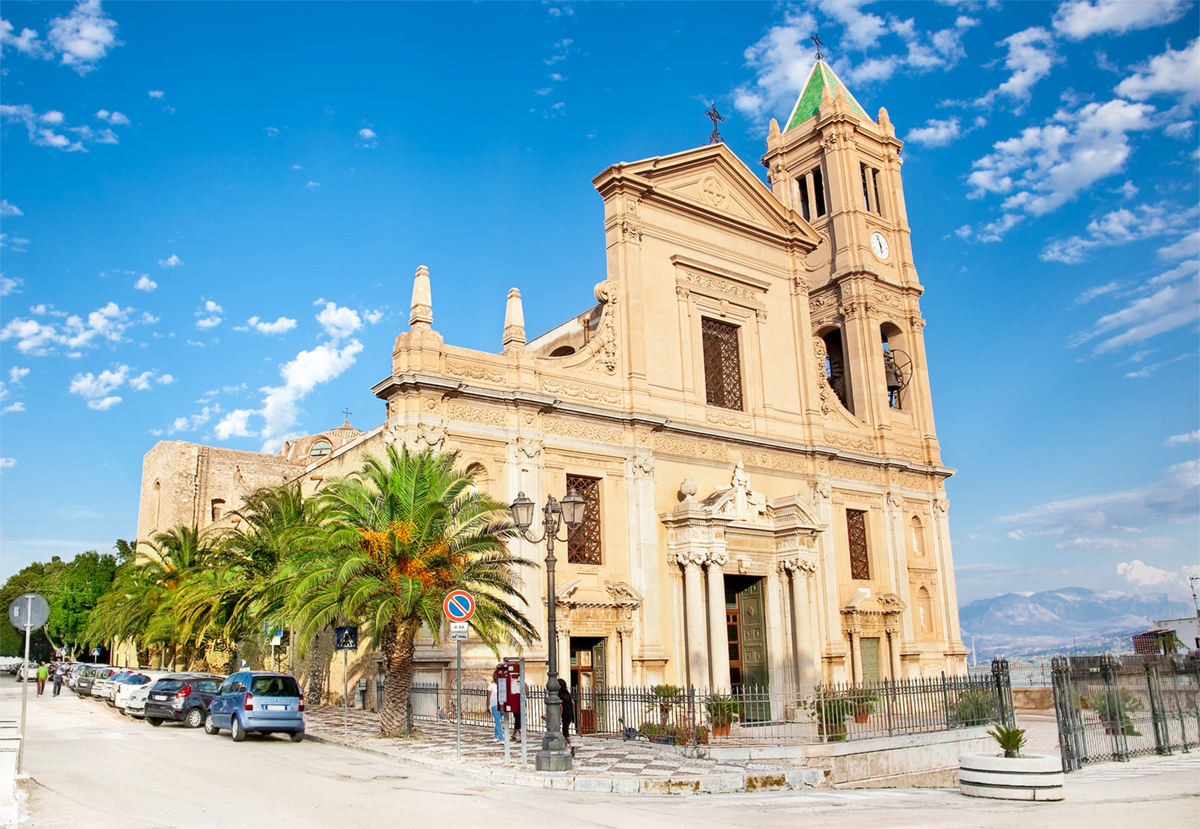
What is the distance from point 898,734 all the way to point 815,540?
1082cm

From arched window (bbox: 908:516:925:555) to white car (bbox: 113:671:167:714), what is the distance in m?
26.4

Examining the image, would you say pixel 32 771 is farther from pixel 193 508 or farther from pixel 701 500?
pixel 193 508

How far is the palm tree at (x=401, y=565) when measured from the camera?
60.1 feet

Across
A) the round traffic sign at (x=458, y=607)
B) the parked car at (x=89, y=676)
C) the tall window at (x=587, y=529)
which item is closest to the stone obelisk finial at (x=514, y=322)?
the tall window at (x=587, y=529)

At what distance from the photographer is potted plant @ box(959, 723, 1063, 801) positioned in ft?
42.6

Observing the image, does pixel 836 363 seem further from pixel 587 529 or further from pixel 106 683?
pixel 106 683

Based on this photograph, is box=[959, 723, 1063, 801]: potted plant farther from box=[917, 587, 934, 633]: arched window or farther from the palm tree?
box=[917, 587, 934, 633]: arched window

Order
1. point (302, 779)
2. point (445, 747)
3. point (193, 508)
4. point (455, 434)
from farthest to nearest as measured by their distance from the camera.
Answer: point (193, 508) < point (455, 434) < point (445, 747) < point (302, 779)

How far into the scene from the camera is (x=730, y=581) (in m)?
30.0

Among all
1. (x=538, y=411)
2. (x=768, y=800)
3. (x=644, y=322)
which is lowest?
(x=768, y=800)

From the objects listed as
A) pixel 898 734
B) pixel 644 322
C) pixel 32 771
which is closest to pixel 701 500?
pixel 644 322

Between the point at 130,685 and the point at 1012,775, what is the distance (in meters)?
24.3

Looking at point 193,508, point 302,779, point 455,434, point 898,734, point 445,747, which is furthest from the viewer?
point 193,508

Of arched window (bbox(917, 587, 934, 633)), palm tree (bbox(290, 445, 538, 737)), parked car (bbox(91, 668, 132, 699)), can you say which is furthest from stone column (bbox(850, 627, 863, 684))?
parked car (bbox(91, 668, 132, 699))
